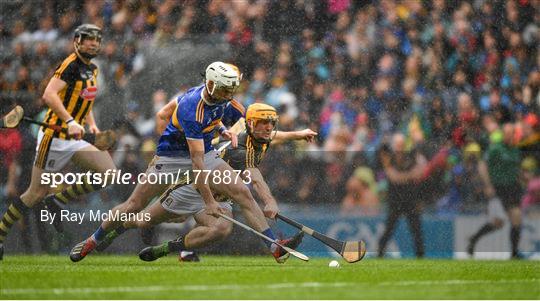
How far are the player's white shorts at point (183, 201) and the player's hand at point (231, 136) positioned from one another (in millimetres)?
497

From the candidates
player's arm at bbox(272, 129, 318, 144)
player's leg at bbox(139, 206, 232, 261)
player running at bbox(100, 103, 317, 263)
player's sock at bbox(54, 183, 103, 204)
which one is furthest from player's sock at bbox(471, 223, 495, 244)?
player's sock at bbox(54, 183, 103, 204)

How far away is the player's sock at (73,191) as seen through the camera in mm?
11750

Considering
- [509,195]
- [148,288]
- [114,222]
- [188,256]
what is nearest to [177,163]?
[114,222]

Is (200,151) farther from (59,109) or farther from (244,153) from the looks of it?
(59,109)

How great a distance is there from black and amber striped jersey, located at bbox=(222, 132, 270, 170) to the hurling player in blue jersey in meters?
0.38

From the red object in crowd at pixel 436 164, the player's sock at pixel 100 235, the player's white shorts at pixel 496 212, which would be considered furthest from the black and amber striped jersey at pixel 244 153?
the player's white shorts at pixel 496 212

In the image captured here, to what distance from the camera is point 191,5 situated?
16.0 m

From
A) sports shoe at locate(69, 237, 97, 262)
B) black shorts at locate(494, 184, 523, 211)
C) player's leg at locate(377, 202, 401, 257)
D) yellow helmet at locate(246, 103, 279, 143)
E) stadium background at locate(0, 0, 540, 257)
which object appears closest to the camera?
sports shoe at locate(69, 237, 97, 262)

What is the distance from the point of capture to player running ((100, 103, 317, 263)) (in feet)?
35.2

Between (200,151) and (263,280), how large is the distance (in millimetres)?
1753

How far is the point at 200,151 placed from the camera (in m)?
10.2

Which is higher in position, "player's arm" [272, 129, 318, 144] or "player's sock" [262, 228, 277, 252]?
"player's arm" [272, 129, 318, 144]

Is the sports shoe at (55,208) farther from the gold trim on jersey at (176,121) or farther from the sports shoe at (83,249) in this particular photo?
the gold trim on jersey at (176,121)

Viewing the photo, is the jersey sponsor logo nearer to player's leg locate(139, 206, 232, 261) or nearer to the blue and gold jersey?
the blue and gold jersey
